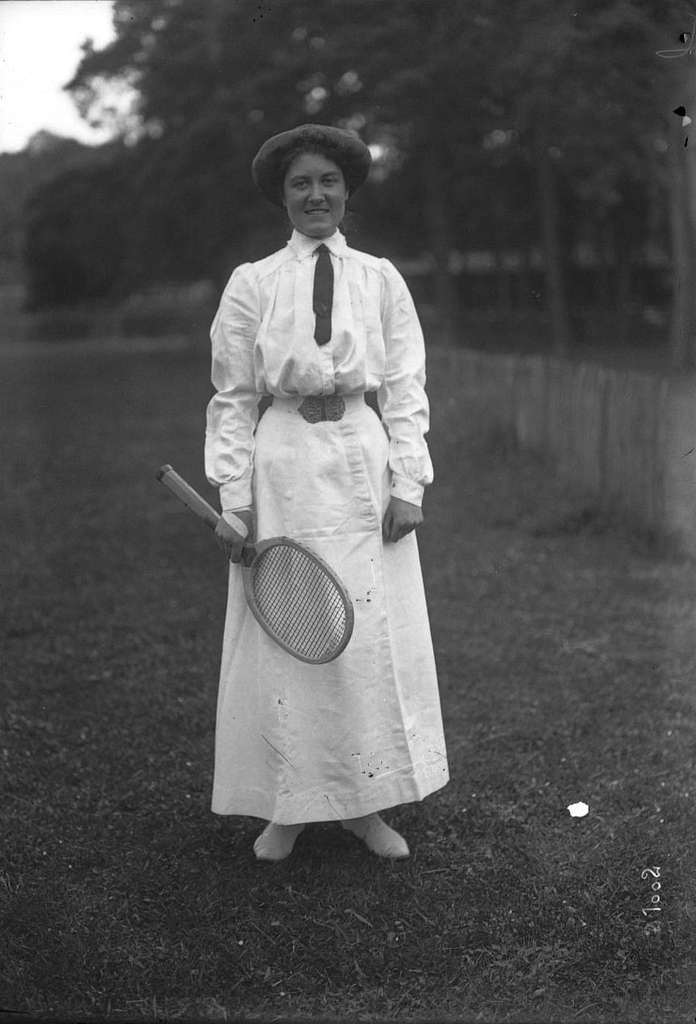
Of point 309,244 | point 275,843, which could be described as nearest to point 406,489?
point 309,244

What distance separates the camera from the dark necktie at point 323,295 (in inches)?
132

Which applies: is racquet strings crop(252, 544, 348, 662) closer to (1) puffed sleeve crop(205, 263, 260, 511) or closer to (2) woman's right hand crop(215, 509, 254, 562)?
(2) woman's right hand crop(215, 509, 254, 562)

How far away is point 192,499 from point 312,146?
109cm

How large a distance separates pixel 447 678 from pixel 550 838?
1656mm

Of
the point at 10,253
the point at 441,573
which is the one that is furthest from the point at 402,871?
the point at 10,253

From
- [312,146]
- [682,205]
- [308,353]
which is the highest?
[682,205]

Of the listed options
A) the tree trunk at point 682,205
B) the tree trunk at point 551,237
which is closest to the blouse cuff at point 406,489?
the tree trunk at point 682,205

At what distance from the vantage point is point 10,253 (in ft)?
24.5

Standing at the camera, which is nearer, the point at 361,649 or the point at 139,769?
the point at 361,649

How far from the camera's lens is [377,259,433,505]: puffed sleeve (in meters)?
3.54

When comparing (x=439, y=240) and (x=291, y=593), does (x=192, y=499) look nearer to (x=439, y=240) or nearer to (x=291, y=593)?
(x=291, y=593)

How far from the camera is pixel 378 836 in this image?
3.74m

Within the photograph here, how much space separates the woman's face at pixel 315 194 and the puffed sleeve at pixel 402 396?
9.1 inches

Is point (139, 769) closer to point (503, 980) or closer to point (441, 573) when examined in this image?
point (503, 980)
